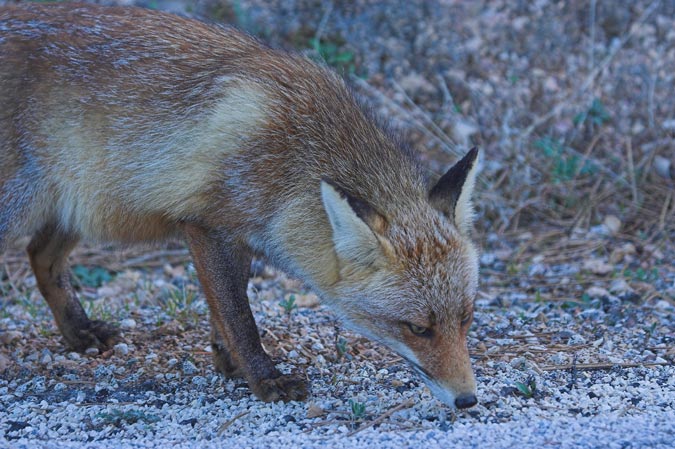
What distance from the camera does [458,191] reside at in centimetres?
489

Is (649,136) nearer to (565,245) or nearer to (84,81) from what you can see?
(565,245)

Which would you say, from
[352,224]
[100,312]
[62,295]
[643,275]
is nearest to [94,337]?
[62,295]

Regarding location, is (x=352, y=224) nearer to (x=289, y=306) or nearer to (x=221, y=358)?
(x=221, y=358)

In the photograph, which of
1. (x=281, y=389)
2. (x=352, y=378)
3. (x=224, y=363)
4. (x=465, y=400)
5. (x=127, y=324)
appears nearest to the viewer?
(x=465, y=400)

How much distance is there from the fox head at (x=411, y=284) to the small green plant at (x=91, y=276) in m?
4.25

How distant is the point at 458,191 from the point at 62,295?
3236mm

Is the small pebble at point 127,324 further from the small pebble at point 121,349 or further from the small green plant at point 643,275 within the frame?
the small green plant at point 643,275

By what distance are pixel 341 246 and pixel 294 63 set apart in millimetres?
1512

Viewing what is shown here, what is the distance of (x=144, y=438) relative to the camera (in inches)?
178

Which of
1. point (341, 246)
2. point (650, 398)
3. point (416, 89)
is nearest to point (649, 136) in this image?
point (416, 89)

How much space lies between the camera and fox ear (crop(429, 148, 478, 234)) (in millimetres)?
4867

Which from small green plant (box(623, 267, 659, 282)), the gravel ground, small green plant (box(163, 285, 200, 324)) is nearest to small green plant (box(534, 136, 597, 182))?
the gravel ground

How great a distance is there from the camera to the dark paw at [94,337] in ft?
20.1

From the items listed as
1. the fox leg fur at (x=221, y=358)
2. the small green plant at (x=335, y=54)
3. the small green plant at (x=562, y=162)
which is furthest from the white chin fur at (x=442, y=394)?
the small green plant at (x=335, y=54)
